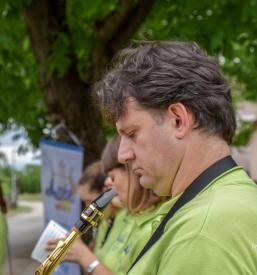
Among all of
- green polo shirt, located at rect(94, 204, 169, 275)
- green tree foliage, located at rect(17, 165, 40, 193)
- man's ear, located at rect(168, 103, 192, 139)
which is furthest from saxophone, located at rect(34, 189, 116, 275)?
green tree foliage, located at rect(17, 165, 40, 193)

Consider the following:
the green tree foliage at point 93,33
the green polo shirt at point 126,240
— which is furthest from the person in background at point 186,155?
the green tree foliage at point 93,33

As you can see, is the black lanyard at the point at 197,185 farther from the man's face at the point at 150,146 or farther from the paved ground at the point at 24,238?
the paved ground at the point at 24,238

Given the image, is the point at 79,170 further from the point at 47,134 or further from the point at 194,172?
the point at 194,172

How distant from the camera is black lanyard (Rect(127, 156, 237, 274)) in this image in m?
1.43

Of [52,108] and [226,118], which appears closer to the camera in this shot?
[226,118]

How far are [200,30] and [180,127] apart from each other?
3652mm

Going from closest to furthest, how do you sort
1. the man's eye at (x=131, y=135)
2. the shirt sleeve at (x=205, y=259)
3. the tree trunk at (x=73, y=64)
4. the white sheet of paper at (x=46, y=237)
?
the shirt sleeve at (x=205, y=259) → the man's eye at (x=131, y=135) → the white sheet of paper at (x=46, y=237) → the tree trunk at (x=73, y=64)

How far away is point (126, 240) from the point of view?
2830mm

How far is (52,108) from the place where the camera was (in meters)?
5.74

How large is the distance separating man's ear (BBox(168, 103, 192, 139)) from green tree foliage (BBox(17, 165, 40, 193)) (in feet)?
75.8

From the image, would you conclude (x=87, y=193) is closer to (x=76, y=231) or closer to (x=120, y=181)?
(x=120, y=181)

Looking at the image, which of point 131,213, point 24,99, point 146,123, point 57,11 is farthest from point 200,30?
point 146,123

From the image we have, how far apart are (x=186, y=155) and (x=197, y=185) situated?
76 millimetres

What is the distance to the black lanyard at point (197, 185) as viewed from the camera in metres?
1.43
